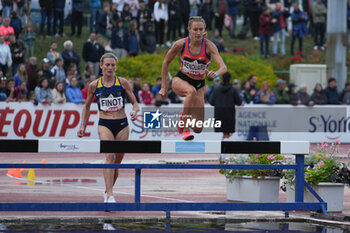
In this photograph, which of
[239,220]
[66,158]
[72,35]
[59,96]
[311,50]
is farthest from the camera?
[311,50]

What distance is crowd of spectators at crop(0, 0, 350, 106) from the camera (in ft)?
78.6

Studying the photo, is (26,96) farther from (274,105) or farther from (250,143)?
(250,143)

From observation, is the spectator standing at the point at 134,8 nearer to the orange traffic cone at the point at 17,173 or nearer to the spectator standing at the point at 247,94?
the spectator standing at the point at 247,94

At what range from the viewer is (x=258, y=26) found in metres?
34.3

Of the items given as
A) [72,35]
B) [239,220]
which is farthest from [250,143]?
[72,35]

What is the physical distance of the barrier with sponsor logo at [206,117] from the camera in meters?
24.0

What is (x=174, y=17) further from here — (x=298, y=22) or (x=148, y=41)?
(x=298, y=22)

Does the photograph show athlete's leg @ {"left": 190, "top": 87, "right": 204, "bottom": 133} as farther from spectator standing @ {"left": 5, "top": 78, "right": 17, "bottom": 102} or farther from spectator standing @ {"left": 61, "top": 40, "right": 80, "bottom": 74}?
spectator standing @ {"left": 61, "top": 40, "right": 80, "bottom": 74}

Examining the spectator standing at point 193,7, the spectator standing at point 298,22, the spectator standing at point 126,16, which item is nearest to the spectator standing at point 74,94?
the spectator standing at point 126,16

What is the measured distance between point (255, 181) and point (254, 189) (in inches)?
5.1

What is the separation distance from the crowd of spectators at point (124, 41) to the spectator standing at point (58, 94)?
3 cm

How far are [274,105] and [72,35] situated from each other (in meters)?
9.25

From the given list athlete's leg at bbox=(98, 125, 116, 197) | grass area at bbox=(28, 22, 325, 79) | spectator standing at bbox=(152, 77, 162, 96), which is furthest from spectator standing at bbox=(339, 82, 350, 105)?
athlete's leg at bbox=(98, 125, 116, 197)

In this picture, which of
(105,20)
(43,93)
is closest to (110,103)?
(43,93)
